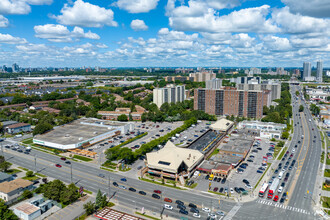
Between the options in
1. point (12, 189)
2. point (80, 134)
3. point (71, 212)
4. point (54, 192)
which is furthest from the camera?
point (80, 134)

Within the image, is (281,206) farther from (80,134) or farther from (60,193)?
(80,134)

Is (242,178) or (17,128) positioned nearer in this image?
(242,178)

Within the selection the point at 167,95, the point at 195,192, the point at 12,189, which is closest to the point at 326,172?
the point at 195,192

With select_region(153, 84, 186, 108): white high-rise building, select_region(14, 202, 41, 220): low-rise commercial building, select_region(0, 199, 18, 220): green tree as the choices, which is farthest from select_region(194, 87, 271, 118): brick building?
select_region(0, 199, 18, 220): green tree

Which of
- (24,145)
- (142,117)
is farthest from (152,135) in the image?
(24,145)

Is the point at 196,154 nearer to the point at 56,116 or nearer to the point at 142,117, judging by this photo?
the point at 142,117

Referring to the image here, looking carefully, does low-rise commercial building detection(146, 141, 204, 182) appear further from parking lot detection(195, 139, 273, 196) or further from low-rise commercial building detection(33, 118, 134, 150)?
low-rise commercial building detection(33, 118, 134, 150)

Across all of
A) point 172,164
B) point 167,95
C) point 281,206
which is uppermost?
point 167,95
